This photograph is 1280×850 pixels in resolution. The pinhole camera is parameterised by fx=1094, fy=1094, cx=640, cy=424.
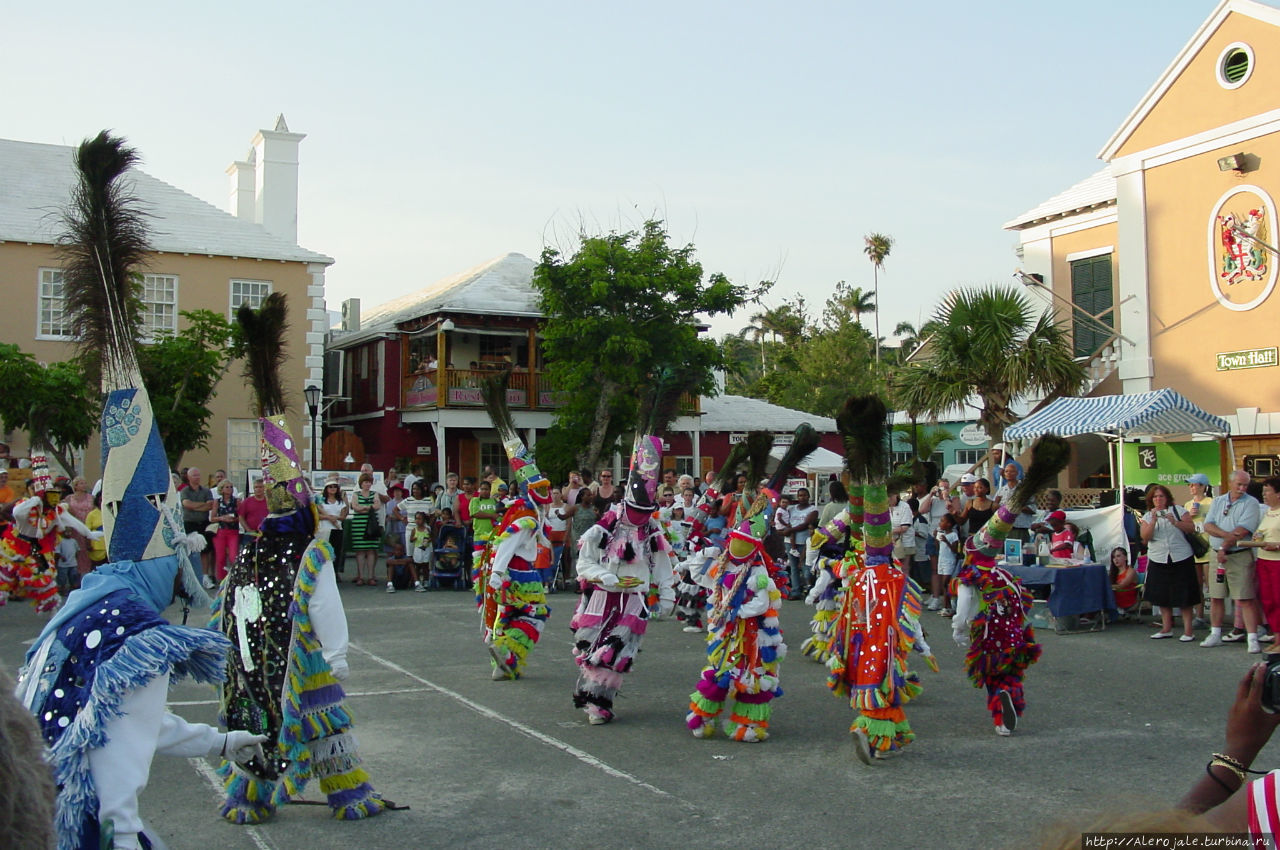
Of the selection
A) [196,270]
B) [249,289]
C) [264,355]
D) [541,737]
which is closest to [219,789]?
[541,737]

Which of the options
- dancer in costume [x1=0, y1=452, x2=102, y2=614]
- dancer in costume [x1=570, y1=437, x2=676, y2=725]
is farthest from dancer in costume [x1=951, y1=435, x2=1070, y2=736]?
dancer in costume [x1=0, y1=452, x2=102, y2=614]

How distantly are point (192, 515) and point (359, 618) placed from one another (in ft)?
14.4

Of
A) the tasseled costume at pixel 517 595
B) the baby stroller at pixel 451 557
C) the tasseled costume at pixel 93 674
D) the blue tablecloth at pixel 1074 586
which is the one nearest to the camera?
the tasseled costume at pixel 93 674

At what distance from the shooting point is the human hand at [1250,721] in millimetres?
2383

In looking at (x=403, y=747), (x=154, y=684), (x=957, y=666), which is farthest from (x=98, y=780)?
(x=957, y=666)

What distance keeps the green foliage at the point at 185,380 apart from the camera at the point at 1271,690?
1970 cm

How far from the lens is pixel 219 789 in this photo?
6.10 m

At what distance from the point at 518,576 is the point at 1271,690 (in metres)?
7.60

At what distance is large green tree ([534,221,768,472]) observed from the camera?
2680cm

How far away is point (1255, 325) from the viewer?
18.6m

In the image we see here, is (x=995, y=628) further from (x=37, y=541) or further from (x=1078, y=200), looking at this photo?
(x=1078, y=200)

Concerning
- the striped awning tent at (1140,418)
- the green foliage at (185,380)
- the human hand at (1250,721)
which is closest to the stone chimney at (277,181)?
the green foliage at (185,380)

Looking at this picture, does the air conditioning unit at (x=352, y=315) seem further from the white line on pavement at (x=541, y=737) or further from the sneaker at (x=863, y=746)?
the sneaker at (x=863, y=746)

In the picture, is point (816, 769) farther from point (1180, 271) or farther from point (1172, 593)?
point (1180, 271)
